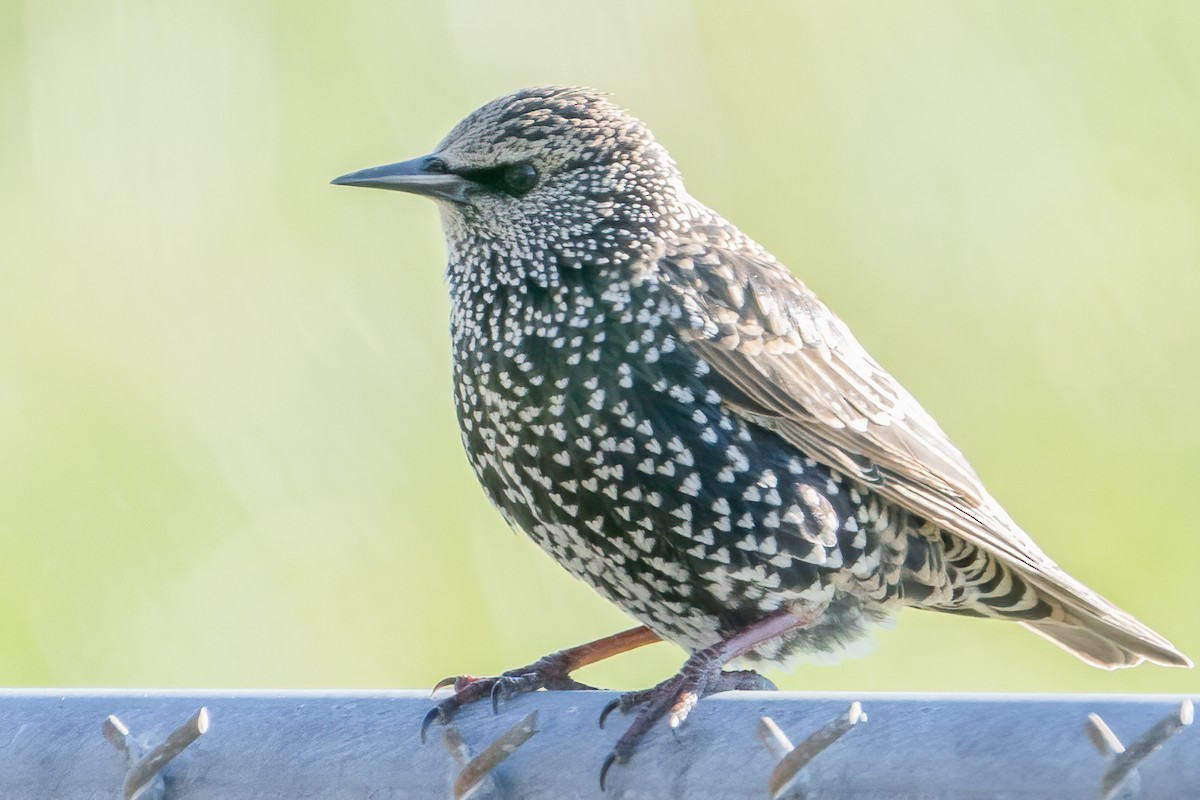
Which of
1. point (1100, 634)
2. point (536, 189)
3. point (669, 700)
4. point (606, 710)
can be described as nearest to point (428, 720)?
point (606, 710)

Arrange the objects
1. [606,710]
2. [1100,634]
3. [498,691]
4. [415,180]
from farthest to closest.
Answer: [1100,634]
[415,180]
[498,691]
[606,710]

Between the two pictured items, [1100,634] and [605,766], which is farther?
[1100,634]

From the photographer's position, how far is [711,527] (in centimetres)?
317

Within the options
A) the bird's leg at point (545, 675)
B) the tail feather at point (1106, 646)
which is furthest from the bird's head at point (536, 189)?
the tail feather at point (1106, 646)

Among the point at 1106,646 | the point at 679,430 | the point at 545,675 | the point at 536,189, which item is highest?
the point at 536,189

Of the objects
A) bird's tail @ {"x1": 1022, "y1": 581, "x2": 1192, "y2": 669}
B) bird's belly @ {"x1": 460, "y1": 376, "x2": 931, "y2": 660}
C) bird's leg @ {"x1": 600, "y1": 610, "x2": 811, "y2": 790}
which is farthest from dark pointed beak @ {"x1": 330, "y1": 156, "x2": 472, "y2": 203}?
bird's tail @ {"x1": 1022, "y1": 581, "x2": 1192, "y2": 669}

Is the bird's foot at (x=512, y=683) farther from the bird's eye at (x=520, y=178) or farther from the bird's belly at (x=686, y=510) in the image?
the bird's eye at (x=520, y=178)

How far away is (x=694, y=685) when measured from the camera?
9.55 ft

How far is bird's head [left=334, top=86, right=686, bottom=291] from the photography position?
3.42m

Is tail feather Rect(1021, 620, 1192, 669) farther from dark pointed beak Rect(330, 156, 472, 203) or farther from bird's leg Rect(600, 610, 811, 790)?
dark pointed beak Rect(330, 156, 472, 203)

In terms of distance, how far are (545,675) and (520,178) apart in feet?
3.49

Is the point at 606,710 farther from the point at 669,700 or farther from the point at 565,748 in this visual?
the point at 669,700

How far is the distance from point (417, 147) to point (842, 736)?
12.9ft

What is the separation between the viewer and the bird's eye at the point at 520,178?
11.5 feet
